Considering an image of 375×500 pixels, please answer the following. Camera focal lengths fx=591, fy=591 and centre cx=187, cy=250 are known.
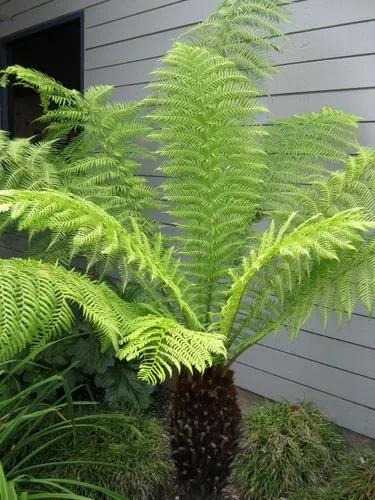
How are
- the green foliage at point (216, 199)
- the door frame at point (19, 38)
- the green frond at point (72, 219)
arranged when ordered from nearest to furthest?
1. the green frond at point (72, 219)
2. the green foliage at point (216, 199)
3. the door frame at point (19, 38)

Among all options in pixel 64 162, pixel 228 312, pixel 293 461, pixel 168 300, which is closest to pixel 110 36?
pixel 64 162

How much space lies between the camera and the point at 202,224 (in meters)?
2.58

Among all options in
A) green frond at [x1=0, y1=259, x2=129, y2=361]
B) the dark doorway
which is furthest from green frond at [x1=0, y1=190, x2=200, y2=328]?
the dark doorway

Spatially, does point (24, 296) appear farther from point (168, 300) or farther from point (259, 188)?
point (259, 188)

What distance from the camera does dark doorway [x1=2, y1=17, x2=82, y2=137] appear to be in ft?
19.9

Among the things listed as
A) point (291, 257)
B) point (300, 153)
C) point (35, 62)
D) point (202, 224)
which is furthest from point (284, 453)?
point (35, 62)

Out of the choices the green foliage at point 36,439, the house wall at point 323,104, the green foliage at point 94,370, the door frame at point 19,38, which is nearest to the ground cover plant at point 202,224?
the house wall at point 323,104

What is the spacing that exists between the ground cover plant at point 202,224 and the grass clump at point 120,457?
454 millimetres

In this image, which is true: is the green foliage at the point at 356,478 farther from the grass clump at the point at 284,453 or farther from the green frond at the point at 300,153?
the green frond at the point at 300,153

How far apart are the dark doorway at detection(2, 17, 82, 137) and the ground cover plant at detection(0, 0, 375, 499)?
3017 mm

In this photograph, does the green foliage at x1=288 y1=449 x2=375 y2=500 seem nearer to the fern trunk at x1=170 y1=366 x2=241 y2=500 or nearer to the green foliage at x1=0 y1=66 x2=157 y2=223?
the fern trunk at x1=170 y1=366 x2=241 y2=500

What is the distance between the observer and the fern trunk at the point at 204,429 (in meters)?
2.21

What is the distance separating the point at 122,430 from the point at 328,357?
1129mm

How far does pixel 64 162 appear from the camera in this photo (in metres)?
3.15
